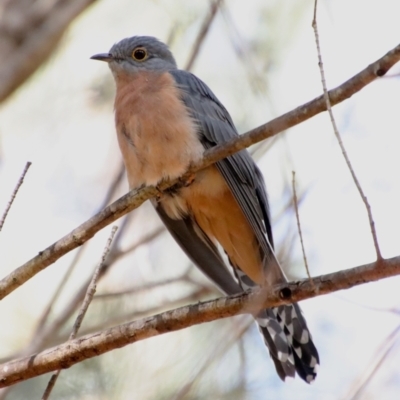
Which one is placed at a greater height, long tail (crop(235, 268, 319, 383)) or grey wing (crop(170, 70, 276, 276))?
grey wing (crop(170, 70, 276, 276))

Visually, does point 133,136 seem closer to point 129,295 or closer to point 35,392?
point 129,295

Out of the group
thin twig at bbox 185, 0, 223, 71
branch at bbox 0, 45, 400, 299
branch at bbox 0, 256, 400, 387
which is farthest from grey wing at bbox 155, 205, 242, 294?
branch at bbox 0, 256, 400, 387

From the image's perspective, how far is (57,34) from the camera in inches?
185

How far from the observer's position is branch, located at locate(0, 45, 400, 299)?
3.27 m

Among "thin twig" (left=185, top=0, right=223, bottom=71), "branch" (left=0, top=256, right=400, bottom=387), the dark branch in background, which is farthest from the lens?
"thin twig" (left=185, top=0, right=223, bottom=71)

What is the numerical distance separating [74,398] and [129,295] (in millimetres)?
975

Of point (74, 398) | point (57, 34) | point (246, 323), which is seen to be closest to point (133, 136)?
point (57, 34)

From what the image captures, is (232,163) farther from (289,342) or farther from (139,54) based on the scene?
(139,54)

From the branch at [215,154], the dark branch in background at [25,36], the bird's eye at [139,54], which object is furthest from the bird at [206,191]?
the dark branch in background at [25,36]

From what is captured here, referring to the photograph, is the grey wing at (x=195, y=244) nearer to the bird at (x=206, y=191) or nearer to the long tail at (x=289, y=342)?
the bird at (x=206, y=191)

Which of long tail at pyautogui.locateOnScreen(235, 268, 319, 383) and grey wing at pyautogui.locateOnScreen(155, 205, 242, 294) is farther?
grey wing at pyautogui.locateOnScreen(155, 205, 242, 294)

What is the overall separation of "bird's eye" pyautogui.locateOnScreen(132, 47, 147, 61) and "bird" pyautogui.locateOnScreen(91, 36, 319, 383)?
32 cm

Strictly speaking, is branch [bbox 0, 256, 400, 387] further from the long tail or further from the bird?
the long tail

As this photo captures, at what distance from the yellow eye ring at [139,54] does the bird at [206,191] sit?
1.05 feet
